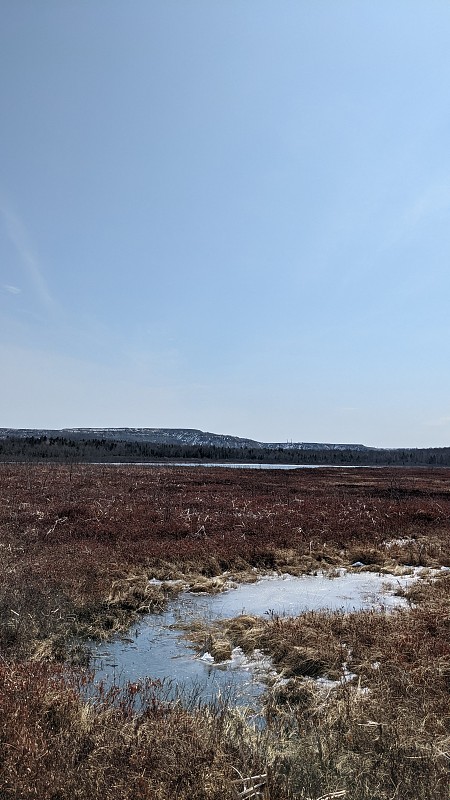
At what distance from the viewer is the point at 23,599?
9141 mm

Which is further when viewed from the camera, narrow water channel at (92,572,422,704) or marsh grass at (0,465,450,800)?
narrow water channel at (92,572,422,704)

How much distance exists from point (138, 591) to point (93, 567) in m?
1.84

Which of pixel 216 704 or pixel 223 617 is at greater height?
pixel 216 704

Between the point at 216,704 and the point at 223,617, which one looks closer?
the point at 216,704

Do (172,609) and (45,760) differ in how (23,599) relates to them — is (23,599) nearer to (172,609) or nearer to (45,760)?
(172,609)

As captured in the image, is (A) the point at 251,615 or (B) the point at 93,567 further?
(B) the point at 93,567

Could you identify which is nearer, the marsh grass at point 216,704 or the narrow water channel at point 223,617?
the marsh grass at point 216,704

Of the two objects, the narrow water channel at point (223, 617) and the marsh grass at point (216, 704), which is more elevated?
the marsh grass at point (216, 704)

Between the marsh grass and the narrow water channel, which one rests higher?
the marsh grass

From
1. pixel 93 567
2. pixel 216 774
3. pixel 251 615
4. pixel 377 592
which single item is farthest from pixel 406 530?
pixel 216 774

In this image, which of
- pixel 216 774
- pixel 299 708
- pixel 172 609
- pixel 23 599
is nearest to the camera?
pixel 216 774

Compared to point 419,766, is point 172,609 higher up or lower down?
lower down

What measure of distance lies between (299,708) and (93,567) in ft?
25.0

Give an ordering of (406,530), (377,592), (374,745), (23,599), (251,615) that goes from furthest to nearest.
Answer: (406,530) → (377,592) → (251,615) → (23,599) → (374,745)
